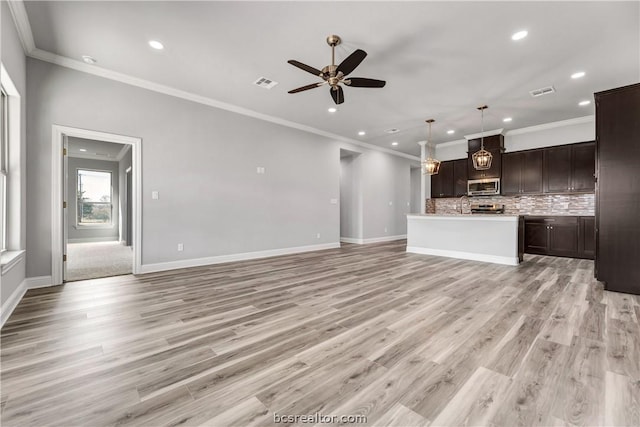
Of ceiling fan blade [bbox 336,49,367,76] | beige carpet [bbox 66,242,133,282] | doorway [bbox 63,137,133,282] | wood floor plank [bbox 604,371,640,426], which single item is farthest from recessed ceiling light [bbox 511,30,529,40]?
doorway [bbox 63,137,133,282]

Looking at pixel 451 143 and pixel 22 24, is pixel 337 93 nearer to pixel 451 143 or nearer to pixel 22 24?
pixel 22 24

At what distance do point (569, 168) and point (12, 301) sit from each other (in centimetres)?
935

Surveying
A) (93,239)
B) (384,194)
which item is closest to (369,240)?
(384,194)

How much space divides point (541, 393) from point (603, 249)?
3197mm

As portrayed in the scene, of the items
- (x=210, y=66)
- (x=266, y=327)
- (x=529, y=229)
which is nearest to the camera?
Result: (x=266, y=327)

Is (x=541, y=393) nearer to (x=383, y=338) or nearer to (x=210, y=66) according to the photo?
(x=383, y=338)

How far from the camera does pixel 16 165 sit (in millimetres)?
3107

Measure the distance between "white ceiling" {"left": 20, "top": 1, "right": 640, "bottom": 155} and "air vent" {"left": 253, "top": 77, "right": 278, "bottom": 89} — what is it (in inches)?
4.6

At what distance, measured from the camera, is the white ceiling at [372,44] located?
272 centimetres

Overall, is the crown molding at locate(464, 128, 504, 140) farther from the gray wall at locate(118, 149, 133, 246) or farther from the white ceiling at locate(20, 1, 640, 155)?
the gray wall at locate(118, 149, 133, 246)

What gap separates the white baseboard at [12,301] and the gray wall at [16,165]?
0.05 meters

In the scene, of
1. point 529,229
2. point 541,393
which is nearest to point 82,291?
point 541,393

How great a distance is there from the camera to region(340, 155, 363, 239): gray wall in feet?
26.7

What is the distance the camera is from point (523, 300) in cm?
302
